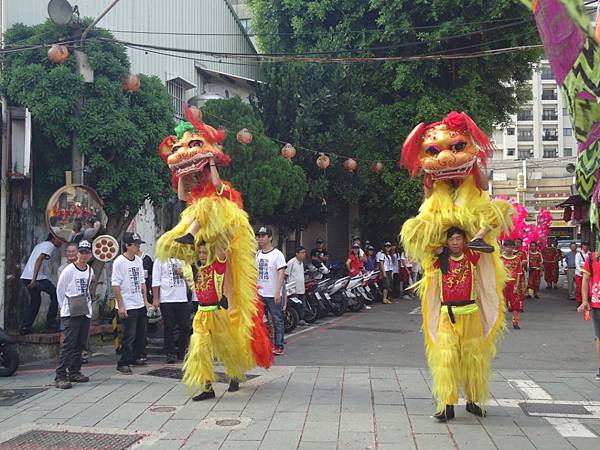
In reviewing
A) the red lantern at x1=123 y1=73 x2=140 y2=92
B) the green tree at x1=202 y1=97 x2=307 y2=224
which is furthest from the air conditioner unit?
the green tree at x1=202 y1=97 x2=307 y2=224

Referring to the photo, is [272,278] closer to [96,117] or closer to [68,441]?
[96,117]

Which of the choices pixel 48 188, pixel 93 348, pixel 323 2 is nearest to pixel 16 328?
pixel 93 348

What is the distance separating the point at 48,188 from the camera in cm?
975

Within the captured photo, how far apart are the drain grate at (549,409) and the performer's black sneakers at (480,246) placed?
1.65m

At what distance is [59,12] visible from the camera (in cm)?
886

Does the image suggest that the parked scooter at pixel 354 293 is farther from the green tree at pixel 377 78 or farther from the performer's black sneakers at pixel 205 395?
the performer's black sneakers at pixel 205 395

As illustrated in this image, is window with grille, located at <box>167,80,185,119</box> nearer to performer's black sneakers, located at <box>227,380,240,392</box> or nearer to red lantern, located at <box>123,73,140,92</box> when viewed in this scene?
red lantern, located at <box>123,73,140,92</box>

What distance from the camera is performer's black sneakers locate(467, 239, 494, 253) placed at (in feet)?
17.5

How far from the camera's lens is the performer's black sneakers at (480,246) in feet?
17.5

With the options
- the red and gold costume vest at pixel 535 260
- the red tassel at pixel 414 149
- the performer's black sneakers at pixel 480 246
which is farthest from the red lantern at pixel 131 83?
the red and gold costume vest at pixel 535 260

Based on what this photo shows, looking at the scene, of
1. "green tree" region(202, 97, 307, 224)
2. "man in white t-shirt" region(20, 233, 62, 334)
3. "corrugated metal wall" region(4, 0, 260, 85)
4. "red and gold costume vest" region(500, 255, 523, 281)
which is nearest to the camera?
"man in white t-shirt" region(20, 233, 62, 334)

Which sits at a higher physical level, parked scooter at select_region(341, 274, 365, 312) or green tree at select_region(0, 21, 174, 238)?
green tree at select_region(0, 21, 174, 238)

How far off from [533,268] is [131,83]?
13.3 meters

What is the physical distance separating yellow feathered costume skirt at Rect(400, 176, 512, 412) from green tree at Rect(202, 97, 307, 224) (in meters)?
Answer: 7.24
